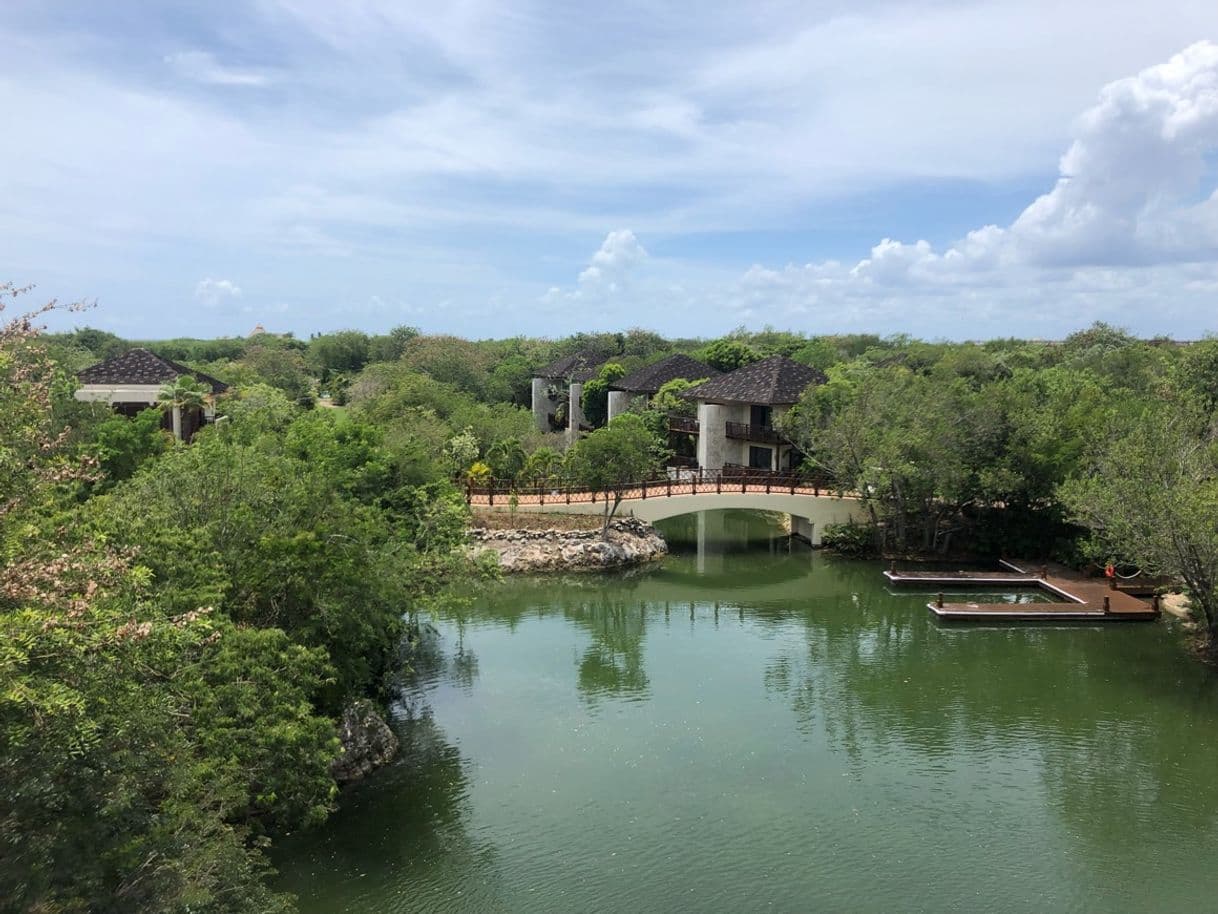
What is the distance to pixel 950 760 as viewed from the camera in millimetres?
16922

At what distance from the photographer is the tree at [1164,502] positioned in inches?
824

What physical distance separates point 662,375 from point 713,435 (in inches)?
309

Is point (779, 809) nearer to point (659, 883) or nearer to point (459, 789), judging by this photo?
point (659, 883)

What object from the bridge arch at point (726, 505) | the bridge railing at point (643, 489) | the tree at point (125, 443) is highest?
the tree at point (125, 443)

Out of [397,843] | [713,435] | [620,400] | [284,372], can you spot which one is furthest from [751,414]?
[284,372]

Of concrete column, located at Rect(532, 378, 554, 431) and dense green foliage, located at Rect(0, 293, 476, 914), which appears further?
concrete column, located at Rect(532, 378, 554, 431)

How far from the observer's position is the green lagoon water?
1291 centimetres

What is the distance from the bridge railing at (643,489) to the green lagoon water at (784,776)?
803 centimetres

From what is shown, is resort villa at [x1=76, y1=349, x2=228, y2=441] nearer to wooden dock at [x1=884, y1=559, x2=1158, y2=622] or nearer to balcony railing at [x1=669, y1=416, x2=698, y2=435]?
balcony railing at [x1=669, y1=416, x2=698, y2=435]

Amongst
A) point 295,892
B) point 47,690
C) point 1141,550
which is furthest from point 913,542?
point 47,690

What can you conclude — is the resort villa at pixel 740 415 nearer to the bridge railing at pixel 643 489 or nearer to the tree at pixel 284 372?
the bridge railing at pixel 643 489

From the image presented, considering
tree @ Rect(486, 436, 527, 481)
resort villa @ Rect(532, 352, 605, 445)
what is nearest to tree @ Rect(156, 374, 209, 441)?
tree @ Rect(486, 436, 527, 481)

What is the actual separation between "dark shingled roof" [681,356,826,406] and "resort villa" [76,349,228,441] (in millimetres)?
22361

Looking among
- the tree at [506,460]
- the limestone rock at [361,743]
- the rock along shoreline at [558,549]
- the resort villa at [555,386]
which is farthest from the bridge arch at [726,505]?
the resort villa at [555,386]
